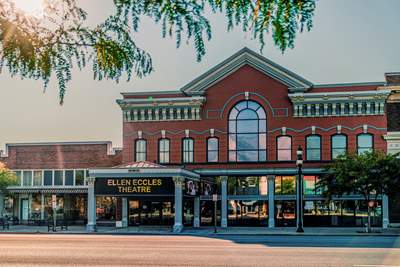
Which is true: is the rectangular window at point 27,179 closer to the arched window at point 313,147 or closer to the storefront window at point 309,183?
the storefront window at point 309,183

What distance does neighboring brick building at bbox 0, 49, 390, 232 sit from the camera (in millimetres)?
45375

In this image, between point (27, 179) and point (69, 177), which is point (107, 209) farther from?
point (27, 179)

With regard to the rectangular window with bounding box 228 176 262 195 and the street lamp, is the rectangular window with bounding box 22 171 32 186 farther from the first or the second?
the street lamp

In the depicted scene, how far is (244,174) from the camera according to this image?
1854 inches

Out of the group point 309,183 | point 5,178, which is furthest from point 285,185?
point 5,178

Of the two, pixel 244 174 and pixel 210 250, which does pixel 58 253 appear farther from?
pixel 244 174

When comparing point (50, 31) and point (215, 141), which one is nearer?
point (50, 31)

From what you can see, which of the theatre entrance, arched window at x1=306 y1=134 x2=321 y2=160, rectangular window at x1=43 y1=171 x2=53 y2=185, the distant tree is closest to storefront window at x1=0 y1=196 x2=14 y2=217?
rectangular window at x1=43 y1=171 x2=53 y2=185

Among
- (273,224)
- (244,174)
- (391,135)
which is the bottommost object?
(273,224)

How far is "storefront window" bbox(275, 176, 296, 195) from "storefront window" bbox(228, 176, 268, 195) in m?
0.92

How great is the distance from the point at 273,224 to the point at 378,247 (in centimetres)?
2023

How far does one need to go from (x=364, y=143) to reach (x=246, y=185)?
9349mm

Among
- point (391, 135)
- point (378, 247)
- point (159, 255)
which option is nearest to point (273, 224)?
point (391, 135)

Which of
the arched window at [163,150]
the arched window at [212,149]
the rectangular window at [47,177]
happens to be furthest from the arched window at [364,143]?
the rectangular window at [47,177]
